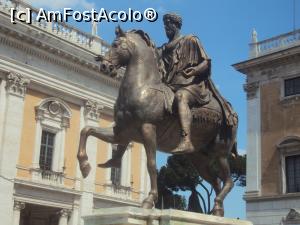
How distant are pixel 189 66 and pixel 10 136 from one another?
703 inches

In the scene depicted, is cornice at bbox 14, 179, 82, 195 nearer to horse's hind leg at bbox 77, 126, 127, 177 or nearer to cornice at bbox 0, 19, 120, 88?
cornice at bbox 0, 19, 120, 88

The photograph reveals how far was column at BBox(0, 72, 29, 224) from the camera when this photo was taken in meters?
22.7

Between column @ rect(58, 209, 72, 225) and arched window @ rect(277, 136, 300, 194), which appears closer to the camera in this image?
column @ rect(58, 209, 72, 225)

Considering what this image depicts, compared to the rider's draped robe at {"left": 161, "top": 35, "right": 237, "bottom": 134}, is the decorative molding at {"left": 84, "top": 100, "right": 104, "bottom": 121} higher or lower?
higher

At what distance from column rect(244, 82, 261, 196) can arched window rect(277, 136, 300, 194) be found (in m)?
1.57

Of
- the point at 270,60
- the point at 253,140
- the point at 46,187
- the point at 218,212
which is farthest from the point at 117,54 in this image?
the point at 253,140

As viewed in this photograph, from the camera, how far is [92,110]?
27.5 m

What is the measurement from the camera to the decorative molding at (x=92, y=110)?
27.3 metres

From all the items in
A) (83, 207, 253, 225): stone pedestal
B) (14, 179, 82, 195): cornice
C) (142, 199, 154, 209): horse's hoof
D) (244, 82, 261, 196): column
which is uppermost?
(244, 82, 261, 196): column

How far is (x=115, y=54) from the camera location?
21.2 ft

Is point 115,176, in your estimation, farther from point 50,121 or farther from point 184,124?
point 184,124

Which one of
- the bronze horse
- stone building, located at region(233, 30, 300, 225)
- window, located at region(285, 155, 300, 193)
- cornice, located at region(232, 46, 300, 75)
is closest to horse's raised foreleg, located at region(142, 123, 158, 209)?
the bronze horse

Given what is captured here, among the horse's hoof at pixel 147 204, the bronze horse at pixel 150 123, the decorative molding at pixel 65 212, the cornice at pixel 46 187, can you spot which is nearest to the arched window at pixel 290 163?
the cornice at pixel 46 187

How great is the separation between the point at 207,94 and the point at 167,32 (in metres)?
0.96
